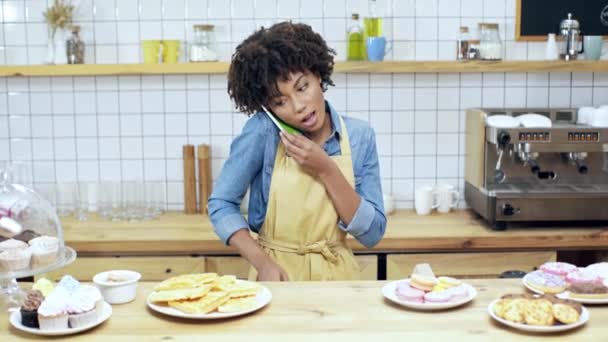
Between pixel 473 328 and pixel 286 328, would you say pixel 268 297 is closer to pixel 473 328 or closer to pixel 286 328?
pixel 286 328

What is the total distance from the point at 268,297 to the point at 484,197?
64.2 inches

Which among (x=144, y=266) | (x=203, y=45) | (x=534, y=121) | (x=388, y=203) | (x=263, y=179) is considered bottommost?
(x=144, y=266)

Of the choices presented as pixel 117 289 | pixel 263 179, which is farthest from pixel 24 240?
A: pixel 263 179

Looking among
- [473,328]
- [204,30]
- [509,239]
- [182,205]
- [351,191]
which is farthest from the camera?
[182,205]

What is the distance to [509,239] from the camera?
9.94ft

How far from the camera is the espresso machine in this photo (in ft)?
10.0

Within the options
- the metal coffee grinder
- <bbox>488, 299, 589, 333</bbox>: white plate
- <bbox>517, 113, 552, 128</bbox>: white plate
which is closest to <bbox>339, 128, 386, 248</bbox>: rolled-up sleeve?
<bbox>488, 299, 589, 333</bbox>: white plate

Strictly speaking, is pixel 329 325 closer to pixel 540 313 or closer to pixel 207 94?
pixel 540 313

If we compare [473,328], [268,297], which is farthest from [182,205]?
[473,328]

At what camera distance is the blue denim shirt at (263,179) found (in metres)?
2.23

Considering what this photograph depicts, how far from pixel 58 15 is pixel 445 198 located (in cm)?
191

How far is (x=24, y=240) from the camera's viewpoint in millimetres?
1771

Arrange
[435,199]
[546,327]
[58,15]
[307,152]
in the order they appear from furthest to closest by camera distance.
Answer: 1. [435,199]
2. [58,15]
3. [307,152]
4. [546,327]

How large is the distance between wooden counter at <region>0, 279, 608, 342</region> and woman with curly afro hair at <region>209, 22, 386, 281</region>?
45 centimetres
